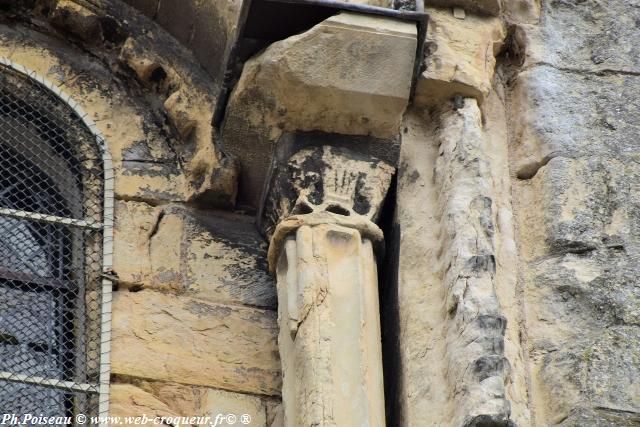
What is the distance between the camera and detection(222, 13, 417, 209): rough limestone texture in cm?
411

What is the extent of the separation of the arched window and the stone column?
423 millimetres

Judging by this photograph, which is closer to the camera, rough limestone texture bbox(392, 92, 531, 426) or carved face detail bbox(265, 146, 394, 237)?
rough limestone texture bbox(392, 92, 531, 426)

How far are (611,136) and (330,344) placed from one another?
3.72 feet

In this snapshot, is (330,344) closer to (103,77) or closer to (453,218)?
(453,218)

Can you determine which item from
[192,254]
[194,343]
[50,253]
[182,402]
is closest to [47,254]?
[50,253]

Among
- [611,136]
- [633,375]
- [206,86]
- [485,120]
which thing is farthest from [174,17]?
Result: [633,375]

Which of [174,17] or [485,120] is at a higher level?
[174,17]

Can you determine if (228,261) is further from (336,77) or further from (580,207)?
(580,207)

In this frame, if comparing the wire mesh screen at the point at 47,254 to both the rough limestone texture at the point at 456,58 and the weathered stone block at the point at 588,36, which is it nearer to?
the rough limestone texture at the point at 456,58

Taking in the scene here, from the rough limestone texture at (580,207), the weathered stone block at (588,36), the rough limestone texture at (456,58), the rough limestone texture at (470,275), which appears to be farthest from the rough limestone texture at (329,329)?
the weathered stone block at (588,36)

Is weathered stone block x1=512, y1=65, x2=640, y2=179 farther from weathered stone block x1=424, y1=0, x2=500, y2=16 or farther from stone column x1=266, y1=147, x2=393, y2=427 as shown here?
stone column x1=266, y1=147, x2=393, y2=427

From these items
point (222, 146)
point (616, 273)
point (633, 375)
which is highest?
point (222, 146)

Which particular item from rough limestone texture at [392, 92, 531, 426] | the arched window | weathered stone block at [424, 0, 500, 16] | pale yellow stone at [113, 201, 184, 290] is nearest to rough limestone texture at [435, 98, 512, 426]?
rough limestone texture at [392, 92, 531, 426]

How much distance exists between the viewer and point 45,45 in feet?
15.2
